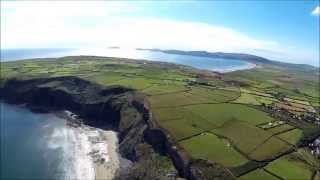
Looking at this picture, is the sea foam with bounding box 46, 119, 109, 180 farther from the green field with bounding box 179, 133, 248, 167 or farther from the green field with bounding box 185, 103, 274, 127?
the green field with bounding box 185, 103, 274, 127

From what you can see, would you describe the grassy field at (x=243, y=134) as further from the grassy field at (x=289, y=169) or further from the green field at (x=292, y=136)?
the grassy field at (x=289, y=169)

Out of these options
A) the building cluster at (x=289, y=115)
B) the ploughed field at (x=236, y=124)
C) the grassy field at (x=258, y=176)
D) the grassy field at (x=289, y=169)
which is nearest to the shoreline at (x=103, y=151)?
the ploughed field at (x=236, y=124)

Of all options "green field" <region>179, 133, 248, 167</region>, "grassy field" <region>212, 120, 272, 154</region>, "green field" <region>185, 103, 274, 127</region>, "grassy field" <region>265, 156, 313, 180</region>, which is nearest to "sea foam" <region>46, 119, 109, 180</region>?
"green field" <region>179, 133, 248, 167</region>

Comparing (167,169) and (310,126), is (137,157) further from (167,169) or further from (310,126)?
(310,126)

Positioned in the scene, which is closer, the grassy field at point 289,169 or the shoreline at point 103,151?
the grassy field at point 289,169

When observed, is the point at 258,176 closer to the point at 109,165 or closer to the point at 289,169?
the point at 289,169

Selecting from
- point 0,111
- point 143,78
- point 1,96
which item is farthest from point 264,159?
point 1,96
